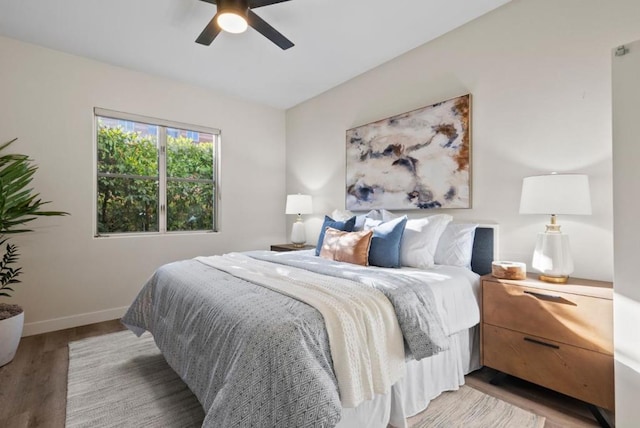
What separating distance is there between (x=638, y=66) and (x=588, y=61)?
71 cm

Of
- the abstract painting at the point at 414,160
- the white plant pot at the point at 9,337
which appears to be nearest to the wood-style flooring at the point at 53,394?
the white plant pot at the point at 9,337

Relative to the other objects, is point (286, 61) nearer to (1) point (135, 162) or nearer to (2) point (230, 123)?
(2) point (230, 123)

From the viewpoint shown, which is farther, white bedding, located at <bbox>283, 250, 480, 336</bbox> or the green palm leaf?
the green palm leaf

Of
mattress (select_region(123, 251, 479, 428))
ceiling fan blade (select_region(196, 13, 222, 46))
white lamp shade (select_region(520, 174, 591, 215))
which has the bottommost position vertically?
mattress (select_region(123, 251, 479, 428))

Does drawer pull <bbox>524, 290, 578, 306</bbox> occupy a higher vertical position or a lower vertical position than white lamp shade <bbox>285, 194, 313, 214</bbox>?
lower

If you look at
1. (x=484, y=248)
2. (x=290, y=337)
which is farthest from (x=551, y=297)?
(x=290, y=337)

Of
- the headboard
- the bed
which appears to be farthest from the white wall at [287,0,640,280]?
the bed

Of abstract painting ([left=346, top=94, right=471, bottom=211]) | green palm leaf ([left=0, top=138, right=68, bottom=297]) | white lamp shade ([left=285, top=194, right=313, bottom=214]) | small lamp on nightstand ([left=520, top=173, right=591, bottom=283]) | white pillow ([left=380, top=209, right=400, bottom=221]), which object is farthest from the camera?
white lamp shade ([left=285, top=194, right=313, bottom=214])

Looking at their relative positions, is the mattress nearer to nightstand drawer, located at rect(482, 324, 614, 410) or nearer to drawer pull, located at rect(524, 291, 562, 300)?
nightstand drawer, located at rect(482, 324, 614, 410)

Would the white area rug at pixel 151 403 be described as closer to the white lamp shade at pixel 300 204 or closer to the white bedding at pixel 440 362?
the white bedding at pixel 440 362

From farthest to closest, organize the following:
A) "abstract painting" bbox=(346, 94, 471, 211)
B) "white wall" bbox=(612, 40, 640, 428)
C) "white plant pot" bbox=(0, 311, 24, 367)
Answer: "abstract painting" bbox=(346, 94, 471, 211), "white plant pot" bbox=(0, 311, 24, 367), "white wall" bbox=(612, 40, 640, 428)

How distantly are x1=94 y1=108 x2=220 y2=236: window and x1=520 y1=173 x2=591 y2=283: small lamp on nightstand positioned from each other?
3.48 metres

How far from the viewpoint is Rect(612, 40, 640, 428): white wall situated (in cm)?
146

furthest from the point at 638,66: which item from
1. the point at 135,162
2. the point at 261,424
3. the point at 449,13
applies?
the point at 135,162
